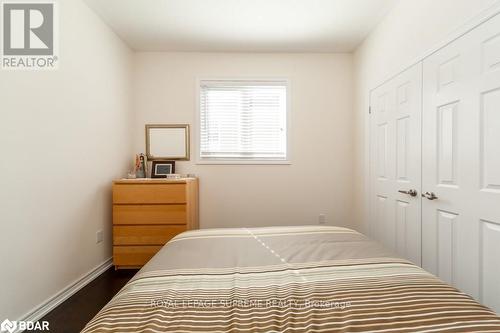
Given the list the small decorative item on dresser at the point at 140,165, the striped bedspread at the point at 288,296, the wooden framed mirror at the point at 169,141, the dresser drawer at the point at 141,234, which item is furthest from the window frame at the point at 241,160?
the striped bedspread at the point at 288,296

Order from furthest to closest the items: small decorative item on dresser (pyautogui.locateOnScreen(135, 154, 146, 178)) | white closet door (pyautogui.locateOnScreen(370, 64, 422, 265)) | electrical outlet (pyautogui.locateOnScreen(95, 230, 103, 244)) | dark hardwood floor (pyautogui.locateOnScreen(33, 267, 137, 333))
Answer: small decorative item on dresser (pyautogui.locateOnScreen(135, 154, 146, 178)) < electrical outlet (pyautogui.locateOnScreen(95, 230, 103, 244)) < white closet door (pyautogui.locateOnScreen(370, 64, 422, 265)) < dark hardwood floor (pyautogui.locateOnScreen(33, 267, 137, 333))

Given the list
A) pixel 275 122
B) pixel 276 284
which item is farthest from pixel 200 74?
pixel 276 284

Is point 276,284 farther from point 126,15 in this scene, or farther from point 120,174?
point 126,15

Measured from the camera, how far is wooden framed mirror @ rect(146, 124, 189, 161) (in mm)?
3230

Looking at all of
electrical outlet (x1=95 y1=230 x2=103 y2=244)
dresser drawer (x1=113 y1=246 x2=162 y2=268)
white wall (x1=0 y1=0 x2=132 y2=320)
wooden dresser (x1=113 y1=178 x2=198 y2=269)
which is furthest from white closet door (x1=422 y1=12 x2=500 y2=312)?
electrical outlet (x1=95 y1=230 x2=103 y2=244)

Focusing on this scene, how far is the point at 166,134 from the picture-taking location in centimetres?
323

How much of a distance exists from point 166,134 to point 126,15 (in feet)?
4.22

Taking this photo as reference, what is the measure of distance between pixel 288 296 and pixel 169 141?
8.83ft

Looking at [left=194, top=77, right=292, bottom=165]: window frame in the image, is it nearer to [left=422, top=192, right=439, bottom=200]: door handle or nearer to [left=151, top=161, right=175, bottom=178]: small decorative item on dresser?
[left=151, top=161, right=175, bottom=178]: small decorative item on dresser

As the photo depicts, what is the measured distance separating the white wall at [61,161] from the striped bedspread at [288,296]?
105 centimetres

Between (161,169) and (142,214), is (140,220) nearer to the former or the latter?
(142,214)

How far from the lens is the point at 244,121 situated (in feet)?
10.8

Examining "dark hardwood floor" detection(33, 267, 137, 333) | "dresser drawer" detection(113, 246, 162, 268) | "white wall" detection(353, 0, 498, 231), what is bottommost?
"dark hardwood floor" detection(33, 267, 137, 333)

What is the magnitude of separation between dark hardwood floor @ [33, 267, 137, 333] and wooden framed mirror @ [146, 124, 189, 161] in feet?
4.52
